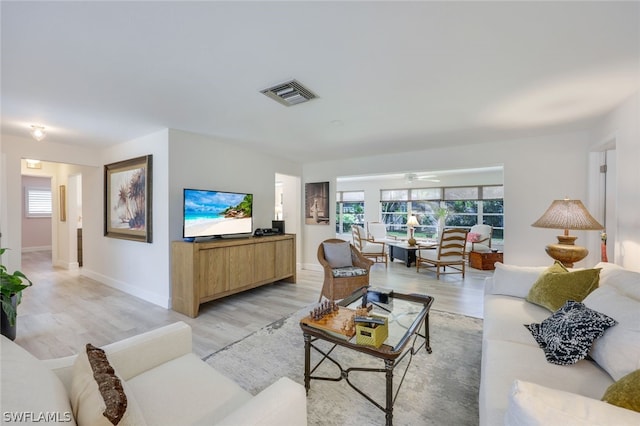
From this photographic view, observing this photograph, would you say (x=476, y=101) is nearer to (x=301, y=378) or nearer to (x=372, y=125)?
(x=372, y=125)

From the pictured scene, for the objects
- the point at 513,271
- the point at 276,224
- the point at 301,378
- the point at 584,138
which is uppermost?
the point at 584,138

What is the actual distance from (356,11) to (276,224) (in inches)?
145

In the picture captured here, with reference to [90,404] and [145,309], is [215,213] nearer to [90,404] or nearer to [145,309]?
[145,309]

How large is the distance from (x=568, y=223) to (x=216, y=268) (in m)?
3.89

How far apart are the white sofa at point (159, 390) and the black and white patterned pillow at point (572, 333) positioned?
4.55ft

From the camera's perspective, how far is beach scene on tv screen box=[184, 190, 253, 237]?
11.5 feet

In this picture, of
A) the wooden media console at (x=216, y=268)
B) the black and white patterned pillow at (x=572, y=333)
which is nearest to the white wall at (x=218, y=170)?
the wooden media console at (x=216, y=268)

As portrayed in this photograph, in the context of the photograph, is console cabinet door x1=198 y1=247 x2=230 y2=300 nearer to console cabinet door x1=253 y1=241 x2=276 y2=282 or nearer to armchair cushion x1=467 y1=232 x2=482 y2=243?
console cabinet door x1=253 y1=241 x2=276 y2=282

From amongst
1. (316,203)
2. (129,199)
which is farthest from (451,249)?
(129,199)

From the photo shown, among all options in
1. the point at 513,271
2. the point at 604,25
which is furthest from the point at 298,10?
the point at 513,271

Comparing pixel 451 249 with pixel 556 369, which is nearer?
pixel 556 369

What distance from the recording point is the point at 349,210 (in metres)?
9.49

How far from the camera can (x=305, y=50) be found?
70.1 inches

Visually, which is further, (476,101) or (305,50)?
(476,101)
